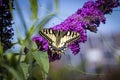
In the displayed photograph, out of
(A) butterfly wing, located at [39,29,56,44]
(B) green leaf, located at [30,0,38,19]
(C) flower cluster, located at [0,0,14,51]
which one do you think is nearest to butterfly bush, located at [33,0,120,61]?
(A) butterfly wing, located at [39,29,56,44]

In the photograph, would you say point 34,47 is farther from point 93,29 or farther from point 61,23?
point 93,29

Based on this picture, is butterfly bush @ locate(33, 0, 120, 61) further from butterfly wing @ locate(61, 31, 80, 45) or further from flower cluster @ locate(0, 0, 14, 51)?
flower cluster @ locate(0, 0, 14, 51)

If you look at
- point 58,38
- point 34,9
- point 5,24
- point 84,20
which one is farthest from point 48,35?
point 34,9

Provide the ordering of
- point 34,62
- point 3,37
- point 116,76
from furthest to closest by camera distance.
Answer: point 116,76 < point 34,62 < point 3,37

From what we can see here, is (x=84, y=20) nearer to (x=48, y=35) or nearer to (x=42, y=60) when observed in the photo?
(x=48, y=35)

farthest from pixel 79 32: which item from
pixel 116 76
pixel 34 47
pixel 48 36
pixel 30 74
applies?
pixel 116 76

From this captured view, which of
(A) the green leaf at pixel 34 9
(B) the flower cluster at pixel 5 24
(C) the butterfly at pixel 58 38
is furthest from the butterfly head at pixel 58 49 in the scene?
(A) the green leaf at pixel 34 9

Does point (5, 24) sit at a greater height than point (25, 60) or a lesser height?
greater
